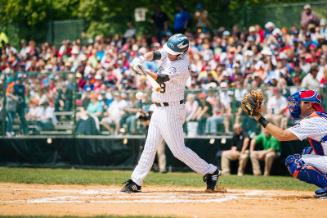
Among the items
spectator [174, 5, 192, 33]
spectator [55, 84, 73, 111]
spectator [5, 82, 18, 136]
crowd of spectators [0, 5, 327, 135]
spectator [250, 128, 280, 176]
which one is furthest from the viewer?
spectator [174, 5, 192, 33]

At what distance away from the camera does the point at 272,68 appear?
69.9 ft

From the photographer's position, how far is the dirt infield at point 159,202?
9.30m

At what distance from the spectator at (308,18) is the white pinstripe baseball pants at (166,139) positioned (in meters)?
12.5

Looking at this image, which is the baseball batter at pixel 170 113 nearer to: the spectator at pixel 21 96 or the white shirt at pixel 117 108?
the white shirt at pixel 117 108

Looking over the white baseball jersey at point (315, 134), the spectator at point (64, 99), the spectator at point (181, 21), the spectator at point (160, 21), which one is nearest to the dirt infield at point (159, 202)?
the white baseball jersey at point (315, 134)

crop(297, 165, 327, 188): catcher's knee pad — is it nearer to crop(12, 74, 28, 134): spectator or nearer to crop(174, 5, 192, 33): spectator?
crop(12, 74, 28, 134): spectator

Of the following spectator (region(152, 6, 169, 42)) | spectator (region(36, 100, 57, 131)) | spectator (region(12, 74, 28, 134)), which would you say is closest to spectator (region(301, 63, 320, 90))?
spectator (region(36, 100, 57, 131))

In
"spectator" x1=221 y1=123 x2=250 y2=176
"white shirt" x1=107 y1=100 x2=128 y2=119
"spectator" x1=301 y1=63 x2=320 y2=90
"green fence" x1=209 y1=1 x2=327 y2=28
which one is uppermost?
"green fence" x1=209 y1=1 x2=327 y2=28

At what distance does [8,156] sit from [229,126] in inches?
264


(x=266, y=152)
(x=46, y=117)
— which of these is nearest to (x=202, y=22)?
(x=46, y=117)

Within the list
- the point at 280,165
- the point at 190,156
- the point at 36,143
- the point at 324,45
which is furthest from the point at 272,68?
the point at 190,156

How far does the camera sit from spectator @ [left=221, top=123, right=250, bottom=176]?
743 inches

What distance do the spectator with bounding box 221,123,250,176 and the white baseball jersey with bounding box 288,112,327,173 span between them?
792cm

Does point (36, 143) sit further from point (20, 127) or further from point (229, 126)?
point (229, 126)
